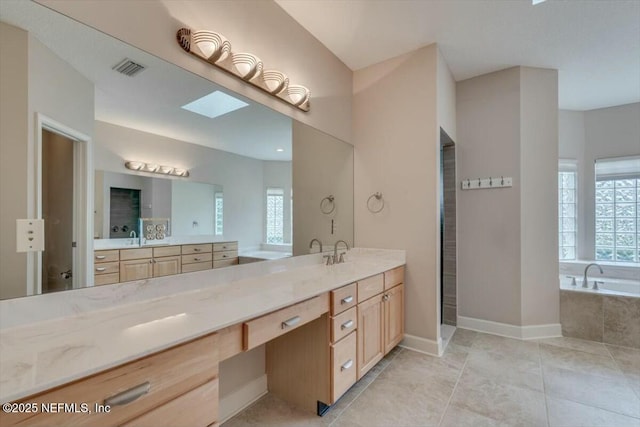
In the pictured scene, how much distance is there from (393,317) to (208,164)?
191 centimetres

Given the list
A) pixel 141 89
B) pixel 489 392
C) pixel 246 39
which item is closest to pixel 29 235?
pixel 141 89

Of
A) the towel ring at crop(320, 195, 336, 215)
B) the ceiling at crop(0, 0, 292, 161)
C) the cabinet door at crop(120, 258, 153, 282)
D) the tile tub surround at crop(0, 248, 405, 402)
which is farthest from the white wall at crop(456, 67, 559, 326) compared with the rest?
the cabinet door at crop(120, 258, 153, 282)

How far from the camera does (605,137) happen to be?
396 cm

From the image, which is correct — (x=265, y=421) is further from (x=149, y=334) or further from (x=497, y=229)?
(x=497, y=229)

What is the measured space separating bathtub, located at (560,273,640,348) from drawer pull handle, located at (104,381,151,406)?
3.70m

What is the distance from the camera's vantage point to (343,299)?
1.79 meters

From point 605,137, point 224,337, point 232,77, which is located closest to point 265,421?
Result: point 224,337

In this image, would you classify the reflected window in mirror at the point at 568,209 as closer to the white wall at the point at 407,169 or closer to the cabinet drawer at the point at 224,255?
the white wall at the point at 407,169

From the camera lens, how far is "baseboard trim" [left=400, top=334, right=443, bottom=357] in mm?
2492

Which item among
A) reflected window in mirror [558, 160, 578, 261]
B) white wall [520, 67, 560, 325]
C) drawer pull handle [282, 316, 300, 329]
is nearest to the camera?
drawer pull handle [282, 316, 300, 329]

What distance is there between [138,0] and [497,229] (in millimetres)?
3469

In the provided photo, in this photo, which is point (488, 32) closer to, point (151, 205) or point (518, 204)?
point (518, 204)

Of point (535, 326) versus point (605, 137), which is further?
point (605, 137)

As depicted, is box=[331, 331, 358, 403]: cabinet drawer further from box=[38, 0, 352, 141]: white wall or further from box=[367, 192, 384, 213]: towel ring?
box=[38, 0, 352, 141]: white wall
